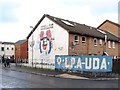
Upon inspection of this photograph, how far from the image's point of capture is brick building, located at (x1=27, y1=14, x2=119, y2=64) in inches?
1497

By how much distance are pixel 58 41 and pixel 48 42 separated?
236 cm

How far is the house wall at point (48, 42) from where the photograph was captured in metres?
38.1

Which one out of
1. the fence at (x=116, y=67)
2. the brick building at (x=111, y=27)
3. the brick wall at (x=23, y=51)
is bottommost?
the fence at (x=116, y=67)

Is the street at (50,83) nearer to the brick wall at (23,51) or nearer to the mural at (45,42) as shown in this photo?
the mural at (45,42)

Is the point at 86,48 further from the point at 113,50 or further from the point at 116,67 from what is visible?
the point at 116,67

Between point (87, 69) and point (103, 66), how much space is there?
198 centimetres

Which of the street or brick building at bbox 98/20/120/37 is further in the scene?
brick building at bbox 98/20/120/37

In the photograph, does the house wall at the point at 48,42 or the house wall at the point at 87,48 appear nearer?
the house wall at the point at 48,42

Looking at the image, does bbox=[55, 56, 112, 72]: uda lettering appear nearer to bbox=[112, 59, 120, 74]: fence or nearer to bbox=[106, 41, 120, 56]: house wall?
bbox=[112, 59, 120, 74]: fence

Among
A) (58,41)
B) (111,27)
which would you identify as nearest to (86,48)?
(58,41)

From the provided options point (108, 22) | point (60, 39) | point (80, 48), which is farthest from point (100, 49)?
point (108, 22)

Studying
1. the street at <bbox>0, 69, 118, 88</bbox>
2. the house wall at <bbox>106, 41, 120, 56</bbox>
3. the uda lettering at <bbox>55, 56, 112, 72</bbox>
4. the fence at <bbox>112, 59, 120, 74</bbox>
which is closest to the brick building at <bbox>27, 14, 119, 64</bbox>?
the house wall at <bbox>106, 41, 120, 56</bbox>

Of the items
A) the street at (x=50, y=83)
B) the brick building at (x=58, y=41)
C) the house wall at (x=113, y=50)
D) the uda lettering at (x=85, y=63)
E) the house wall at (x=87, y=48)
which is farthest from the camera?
the house wall at (x=113, y=50)

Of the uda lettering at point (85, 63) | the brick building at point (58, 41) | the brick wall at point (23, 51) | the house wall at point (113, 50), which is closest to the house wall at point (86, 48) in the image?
the brick building at point (58, 41)
